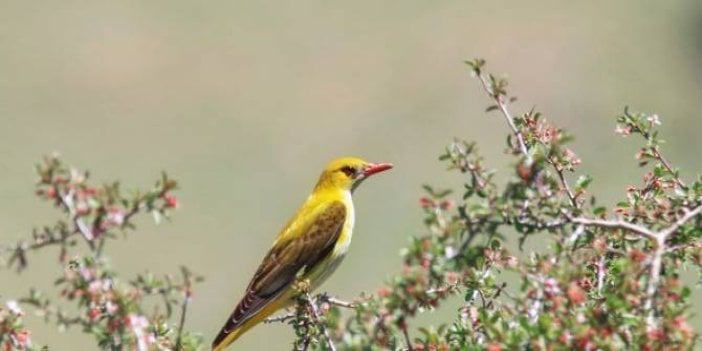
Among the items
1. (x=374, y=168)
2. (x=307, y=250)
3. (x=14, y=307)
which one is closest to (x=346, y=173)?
(x=374, y=168)

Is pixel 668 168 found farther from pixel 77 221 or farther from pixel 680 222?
pixel 77 221

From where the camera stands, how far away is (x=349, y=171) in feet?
32.4

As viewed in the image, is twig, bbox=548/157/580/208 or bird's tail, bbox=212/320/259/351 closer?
twig, bbox=548/157/580/208

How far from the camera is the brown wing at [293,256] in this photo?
29.2ft

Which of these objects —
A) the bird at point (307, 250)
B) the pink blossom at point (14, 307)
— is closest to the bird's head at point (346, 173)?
the bird at point (307, 250)

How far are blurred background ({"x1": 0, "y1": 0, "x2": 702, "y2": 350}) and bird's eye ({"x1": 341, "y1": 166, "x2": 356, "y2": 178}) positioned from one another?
3527 cm

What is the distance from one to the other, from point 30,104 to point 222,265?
573 inches

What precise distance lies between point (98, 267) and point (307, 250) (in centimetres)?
456

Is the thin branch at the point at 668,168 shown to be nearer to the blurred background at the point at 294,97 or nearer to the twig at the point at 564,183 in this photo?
the twig at the point at 564,183

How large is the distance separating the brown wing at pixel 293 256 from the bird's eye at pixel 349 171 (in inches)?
15.0

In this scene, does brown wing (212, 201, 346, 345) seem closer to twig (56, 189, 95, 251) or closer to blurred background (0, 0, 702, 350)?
twig (56, 189, 95, 251)

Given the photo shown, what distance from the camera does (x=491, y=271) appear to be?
19.6ft

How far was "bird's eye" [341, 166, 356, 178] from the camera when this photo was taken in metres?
9.88

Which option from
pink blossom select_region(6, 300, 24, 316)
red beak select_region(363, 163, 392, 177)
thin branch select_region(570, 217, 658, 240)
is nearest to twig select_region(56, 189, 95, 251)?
pink blossom select_region(6, 300, 24, 316)
